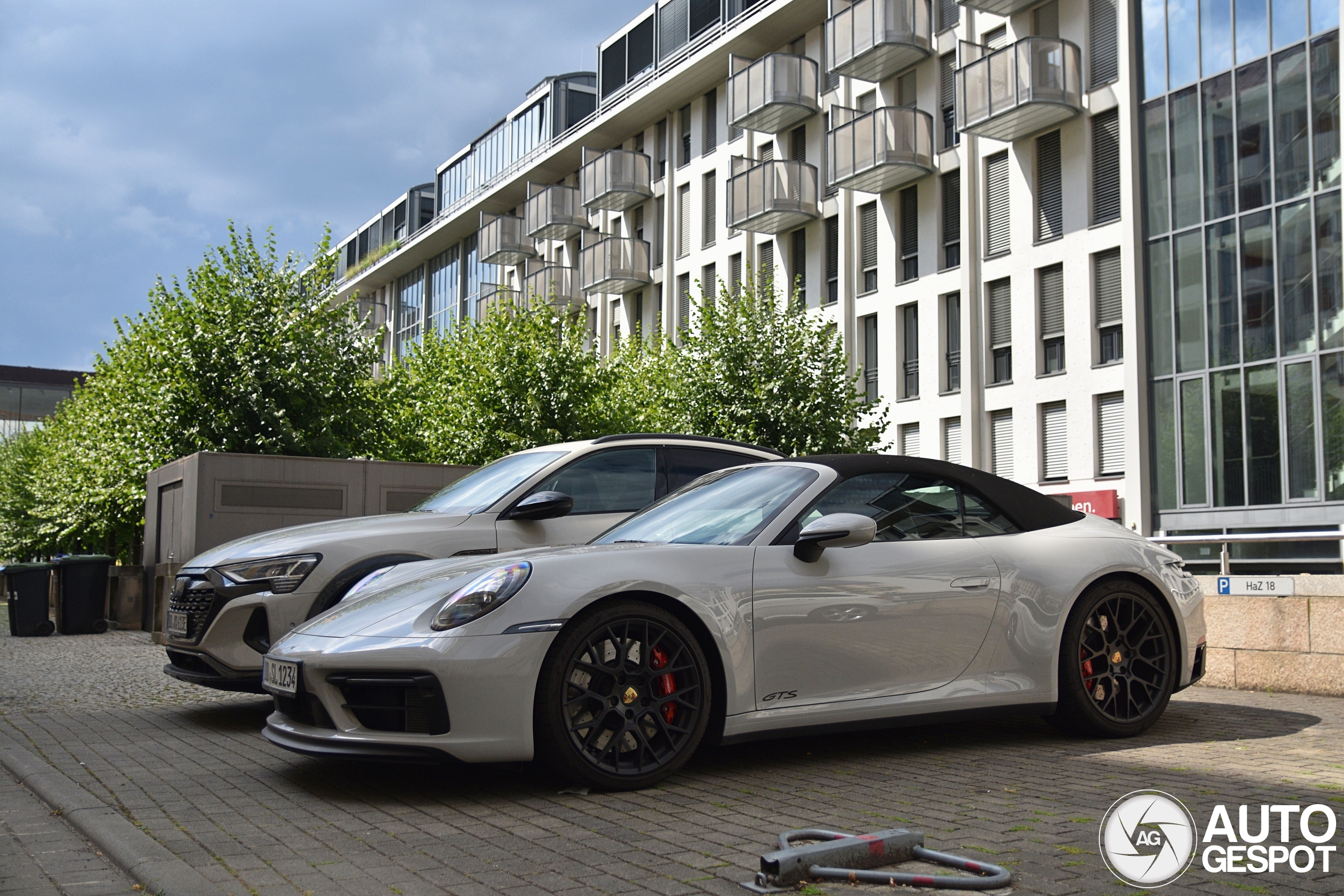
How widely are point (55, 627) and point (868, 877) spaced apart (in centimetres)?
1943

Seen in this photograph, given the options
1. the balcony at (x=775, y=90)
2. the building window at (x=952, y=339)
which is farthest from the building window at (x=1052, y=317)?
the balcony at (x=775, y=90)

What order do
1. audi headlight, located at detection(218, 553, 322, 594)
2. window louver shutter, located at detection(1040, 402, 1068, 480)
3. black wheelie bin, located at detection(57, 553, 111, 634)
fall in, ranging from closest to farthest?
audi headlight, located at detection(218, 553, 322, 594) → black wheelie bin, located at detection(57, 553, 111, 634) → window louver shutter, located at detection(1040, 402, 1068, 480)

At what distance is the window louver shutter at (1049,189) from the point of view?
28328 millimetres

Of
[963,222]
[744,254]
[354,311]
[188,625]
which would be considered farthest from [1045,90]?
[188,625]

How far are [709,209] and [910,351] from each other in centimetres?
Answer: 1024

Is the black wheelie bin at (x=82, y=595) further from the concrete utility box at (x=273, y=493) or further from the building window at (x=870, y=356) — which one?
the building window at (x=870, y=356)

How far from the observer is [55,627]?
20.1 m

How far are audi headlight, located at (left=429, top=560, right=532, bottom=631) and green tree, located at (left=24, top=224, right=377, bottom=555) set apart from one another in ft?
66.0

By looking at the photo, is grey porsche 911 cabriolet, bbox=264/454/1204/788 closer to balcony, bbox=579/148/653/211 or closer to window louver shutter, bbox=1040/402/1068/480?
window louver shutter, bbox=1040/402/1068/480

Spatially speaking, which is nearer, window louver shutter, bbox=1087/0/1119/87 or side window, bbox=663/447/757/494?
side window, bbox=663/447/757/494

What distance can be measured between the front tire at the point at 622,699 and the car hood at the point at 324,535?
2609 millimetres

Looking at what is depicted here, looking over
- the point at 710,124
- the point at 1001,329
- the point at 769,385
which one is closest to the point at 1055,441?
the point at 1001,329

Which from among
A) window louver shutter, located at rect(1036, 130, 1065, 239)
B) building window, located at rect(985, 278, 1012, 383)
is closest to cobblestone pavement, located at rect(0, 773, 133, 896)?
window louver shutter, located at rect(1036, 130, 1065, 239)

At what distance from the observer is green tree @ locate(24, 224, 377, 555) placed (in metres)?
24.4
